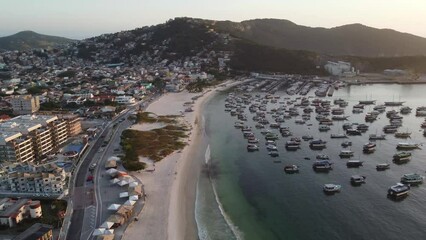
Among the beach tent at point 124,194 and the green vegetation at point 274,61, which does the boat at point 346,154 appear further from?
the green vegetation at point 274,61

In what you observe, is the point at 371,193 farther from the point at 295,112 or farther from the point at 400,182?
the point at 295,112

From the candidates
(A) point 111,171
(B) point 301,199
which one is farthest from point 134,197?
(B) point 301,199

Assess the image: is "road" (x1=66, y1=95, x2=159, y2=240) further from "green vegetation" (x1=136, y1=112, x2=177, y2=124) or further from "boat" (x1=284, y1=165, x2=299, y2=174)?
"boat" (x1=284, y1=165, x2=299, y2=174)

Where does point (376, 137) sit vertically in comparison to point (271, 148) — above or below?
above

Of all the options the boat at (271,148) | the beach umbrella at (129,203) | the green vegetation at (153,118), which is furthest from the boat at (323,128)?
the beach umbrella at (129,203)

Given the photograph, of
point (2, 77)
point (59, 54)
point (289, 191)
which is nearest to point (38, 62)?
point (59, 54)

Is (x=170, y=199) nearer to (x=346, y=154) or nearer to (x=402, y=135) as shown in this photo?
(x=346, y=154)

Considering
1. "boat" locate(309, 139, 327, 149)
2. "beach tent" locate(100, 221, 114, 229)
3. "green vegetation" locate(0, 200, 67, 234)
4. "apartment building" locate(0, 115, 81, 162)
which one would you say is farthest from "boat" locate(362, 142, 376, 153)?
"apartment building" locate(0, 115, 81, 162)
